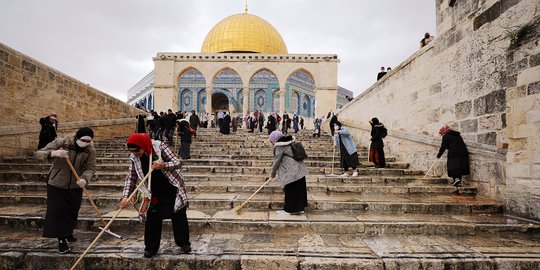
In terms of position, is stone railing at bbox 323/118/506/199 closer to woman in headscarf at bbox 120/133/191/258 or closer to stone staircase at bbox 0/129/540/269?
stone staircase at bbox 0/129/540/269

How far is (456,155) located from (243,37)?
2392cm

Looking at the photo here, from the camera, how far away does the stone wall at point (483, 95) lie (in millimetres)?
4105

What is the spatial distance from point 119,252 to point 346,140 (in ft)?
16.2

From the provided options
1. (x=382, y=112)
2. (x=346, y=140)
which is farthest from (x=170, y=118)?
(x=382, y=112)

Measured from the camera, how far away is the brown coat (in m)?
3.12

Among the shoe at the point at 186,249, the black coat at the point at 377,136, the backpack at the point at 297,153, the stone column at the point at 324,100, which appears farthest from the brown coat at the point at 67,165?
the stone column at the point at 324,100

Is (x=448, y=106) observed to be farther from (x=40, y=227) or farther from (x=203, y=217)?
(x=40, y=227)

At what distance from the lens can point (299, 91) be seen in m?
25.2

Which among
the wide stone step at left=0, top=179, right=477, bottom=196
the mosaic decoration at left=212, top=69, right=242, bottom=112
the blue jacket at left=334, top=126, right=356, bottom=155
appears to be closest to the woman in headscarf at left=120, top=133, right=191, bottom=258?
the wide stone step at left=0, top=179, right=477, bottom=196

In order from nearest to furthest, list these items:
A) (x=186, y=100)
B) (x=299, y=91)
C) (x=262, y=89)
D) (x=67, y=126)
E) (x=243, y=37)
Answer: (x=67, y=126)
(x=186, y=100)
(x=262, y=89)
(x=299, y=91)
(x=243, y=37)

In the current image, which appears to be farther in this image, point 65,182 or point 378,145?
point 378,145

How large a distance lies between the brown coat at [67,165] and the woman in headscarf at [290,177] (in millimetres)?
2274

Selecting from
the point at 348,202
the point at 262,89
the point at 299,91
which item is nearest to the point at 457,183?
the point at 348,202

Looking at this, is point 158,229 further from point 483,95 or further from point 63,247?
point 483,95
